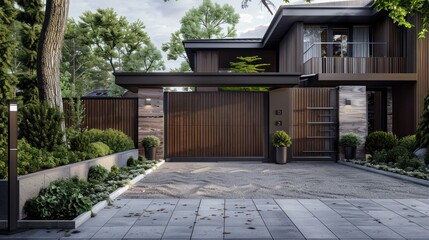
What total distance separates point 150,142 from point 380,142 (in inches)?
408

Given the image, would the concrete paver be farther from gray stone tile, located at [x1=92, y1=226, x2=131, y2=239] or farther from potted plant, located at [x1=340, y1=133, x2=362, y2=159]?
potted plant, located at [x1=340, y1=133, x2=362, y2=159]

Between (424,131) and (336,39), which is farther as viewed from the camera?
(336,39)

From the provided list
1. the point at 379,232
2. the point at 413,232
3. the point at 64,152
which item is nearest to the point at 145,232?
the point at 379,232

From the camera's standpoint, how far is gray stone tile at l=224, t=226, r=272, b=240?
589 cm

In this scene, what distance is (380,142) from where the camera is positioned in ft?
57.1

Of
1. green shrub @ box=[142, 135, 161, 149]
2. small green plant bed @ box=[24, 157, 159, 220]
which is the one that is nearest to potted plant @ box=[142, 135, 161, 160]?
green shrub @ box=[142, 135, 161, 149]

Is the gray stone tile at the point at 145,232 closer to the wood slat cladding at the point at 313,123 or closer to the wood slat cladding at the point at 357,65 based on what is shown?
the wood slat cladding at the point at 313,123

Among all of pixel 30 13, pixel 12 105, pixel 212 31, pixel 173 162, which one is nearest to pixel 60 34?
pixel 12 105

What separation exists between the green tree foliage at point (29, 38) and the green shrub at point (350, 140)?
642 inches

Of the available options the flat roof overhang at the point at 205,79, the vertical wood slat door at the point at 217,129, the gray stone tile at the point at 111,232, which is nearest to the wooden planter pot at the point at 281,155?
the vertical wood slat door at the point at 217,129

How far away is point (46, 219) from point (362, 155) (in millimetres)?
14847

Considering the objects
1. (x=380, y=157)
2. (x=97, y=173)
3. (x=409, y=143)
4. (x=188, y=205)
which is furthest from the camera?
(x=409, y=143)

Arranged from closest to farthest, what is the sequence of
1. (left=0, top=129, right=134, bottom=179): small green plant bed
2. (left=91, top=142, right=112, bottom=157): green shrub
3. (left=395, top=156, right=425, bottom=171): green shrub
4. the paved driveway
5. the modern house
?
(left=0, top=129, right=134, bottom=179): small green plant bed
the paved driveway
(left=91, top=142, right=112, bottom=157): green shrub
(left=395, top=156, right=425, bottom=171): green shrub
the modern house

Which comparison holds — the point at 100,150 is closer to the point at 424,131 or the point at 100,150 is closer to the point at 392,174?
the point at 392,174
